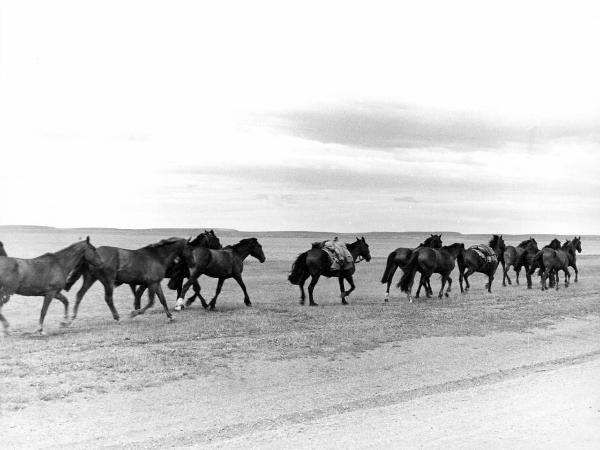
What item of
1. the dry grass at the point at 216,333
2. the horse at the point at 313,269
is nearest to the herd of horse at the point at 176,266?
the horse at the point at 313,269

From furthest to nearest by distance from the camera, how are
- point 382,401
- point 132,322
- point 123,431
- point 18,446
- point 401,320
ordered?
point 401,320, point 132,322, point 382,401, point 123,431, point 18,446

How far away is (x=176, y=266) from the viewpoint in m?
16.5

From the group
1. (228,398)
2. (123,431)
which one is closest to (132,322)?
(228,398)

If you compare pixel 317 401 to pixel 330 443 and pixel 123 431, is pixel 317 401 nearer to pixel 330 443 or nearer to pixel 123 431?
pixel 330 443

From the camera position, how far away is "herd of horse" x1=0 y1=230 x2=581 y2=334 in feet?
39.1

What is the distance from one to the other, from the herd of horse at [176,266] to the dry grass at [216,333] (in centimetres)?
70

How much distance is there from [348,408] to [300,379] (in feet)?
5.36

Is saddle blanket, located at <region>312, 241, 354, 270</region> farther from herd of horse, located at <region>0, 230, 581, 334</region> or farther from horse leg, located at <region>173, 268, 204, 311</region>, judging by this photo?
horse leg, located at <region>173, 268, 204, 311</region>

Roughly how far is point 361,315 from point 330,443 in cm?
970

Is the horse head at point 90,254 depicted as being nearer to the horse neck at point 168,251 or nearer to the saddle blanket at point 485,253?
the horse neck at point 168,251

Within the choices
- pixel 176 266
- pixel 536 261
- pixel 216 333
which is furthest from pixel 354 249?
pixel 216 333

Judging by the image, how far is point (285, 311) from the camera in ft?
53.3

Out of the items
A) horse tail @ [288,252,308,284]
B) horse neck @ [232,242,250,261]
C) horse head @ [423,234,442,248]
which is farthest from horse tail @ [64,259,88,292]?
horse head @ [423,234,442,248]

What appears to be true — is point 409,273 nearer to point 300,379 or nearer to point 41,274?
point 300,379
